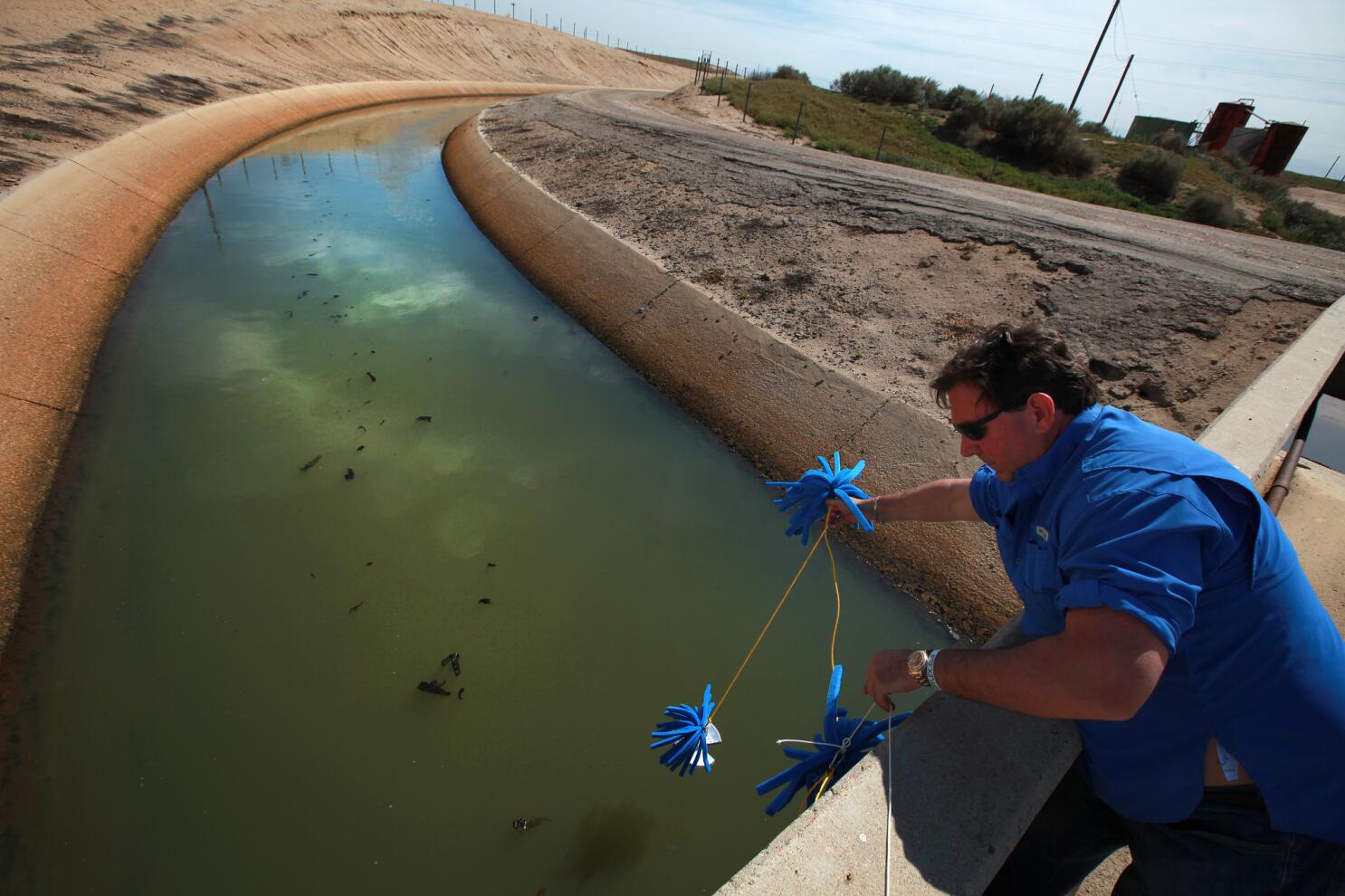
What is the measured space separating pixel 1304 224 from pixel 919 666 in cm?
2610

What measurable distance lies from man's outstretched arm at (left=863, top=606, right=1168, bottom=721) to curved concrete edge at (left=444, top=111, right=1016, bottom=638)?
10.6 ft

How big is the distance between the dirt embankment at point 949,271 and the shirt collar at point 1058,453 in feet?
14.1

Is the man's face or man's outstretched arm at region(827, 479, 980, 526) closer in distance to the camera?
the man's face

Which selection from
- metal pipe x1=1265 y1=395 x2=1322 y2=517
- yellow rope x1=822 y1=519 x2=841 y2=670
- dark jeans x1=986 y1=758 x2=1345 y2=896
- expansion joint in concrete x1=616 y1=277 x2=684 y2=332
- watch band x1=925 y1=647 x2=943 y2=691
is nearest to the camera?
dark jeans x1=986 y1=758 x2=1345 y2=896

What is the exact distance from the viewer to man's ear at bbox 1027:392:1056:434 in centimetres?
162

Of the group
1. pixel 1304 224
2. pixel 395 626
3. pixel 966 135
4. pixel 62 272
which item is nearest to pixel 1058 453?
pixel 395 626

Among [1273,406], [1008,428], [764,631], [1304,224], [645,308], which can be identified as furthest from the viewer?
[1304,224]

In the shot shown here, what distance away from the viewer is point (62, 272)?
7.14 m

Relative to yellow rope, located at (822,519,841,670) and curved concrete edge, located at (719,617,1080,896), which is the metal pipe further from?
curved concrete edge, located at (719,617,1080,896)

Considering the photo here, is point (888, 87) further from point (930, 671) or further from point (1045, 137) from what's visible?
point (930, 671)

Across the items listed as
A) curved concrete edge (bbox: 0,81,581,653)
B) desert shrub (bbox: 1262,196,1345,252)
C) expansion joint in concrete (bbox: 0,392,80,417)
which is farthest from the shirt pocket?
desert shrub (bbox: 1262,196,1345,252)

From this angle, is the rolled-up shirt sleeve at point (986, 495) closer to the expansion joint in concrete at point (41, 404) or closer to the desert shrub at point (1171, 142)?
the expansion joint in concrete at point (41, 404)

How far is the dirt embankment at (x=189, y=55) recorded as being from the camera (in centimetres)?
1084

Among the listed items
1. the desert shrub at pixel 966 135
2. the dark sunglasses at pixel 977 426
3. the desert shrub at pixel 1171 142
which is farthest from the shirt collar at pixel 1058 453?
the desert shrub at pixel 1171 142
